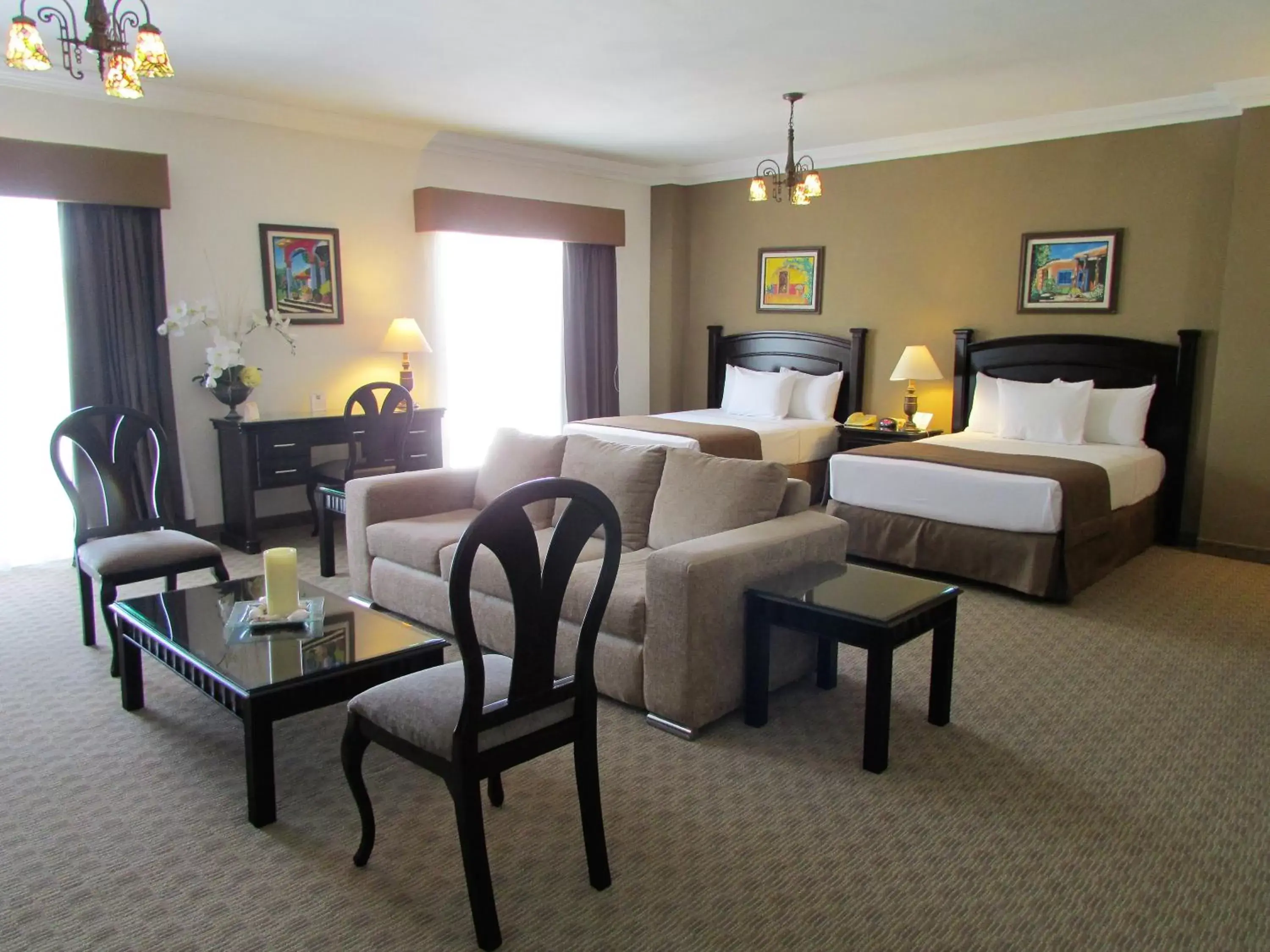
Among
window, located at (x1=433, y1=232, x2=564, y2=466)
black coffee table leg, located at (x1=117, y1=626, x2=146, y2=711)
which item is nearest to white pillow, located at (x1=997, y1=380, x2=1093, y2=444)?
window, located at (x1=433, y1=232, x2=564, y2=466)

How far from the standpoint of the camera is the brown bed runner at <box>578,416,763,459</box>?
5.82 metres

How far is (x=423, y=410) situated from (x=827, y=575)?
11.9 feet

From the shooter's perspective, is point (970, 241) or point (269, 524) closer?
point (269, 524)

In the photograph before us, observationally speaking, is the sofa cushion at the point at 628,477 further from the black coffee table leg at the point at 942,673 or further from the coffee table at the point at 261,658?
the black coffee table leg at the point at 942,673

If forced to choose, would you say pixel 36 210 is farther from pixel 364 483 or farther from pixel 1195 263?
pixel 1195 263

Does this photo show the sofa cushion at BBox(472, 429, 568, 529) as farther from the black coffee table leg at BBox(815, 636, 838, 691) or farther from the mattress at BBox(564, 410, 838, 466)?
the mattress at BBox(564, 410, 838, 466)

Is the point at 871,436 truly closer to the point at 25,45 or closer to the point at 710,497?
the point at 710,497

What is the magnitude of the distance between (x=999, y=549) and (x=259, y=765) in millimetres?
3445

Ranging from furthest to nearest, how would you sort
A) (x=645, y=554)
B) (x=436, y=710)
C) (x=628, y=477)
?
(x=628, y=477)
(x=645, y=554)
(x=436, y=710)

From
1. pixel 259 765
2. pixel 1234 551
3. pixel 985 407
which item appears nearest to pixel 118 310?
pixel 259 765

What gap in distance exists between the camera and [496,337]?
6.95 meters

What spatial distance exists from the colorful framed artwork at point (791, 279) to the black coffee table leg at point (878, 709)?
15.8 ft

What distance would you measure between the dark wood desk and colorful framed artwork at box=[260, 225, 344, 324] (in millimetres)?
717

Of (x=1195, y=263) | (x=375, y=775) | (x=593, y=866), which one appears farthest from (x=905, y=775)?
(x=1195, y=263)
